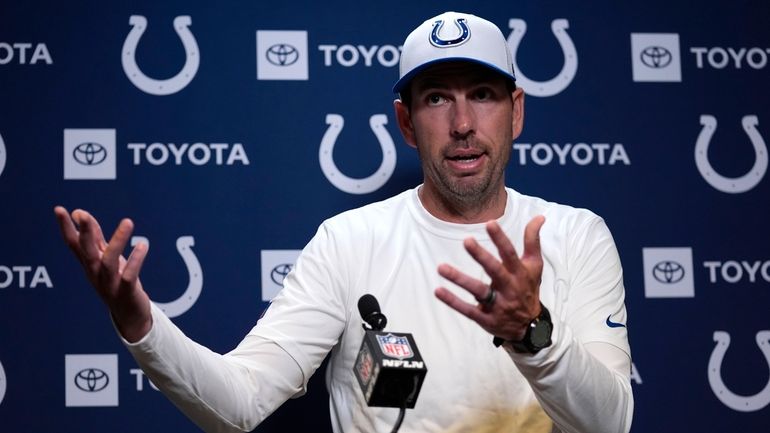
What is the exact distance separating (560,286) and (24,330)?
4.32ft

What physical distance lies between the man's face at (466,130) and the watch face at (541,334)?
0.68 metres

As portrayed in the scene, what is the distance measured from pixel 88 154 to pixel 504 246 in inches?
55.4

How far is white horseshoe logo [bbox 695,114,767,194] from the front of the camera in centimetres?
262

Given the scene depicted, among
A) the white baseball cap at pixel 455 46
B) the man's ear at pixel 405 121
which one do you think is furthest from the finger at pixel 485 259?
the man's ear at pixel 405 121

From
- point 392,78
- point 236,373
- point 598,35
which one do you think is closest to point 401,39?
point 392,78

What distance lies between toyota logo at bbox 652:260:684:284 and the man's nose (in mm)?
777

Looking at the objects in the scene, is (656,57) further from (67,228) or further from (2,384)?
(2,384)

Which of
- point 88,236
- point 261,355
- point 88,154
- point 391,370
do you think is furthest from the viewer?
point 88,154

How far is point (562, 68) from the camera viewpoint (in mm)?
2600

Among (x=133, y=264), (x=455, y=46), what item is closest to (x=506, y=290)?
(x=133, y=264)

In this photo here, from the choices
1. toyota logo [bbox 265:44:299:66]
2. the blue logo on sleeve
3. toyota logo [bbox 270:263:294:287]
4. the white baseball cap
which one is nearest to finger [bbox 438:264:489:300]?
the blue logo on sleeve

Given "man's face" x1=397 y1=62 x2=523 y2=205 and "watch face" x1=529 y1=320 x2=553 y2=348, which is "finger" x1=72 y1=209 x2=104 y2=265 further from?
"man's face" x1=397 y1=62 x2=523 y2=205

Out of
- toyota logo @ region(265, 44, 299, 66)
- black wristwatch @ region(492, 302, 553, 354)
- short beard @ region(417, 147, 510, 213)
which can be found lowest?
black wristwatch @ region(492, 302, 553, 354)

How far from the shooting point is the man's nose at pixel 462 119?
6.91 ft
